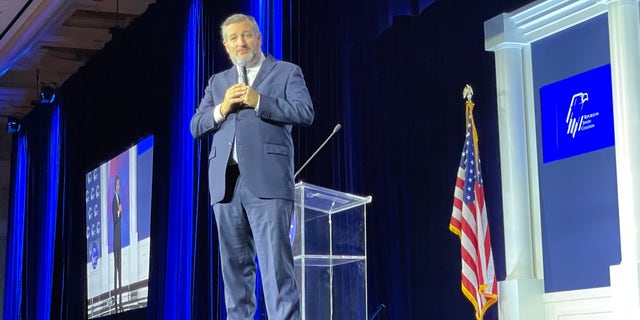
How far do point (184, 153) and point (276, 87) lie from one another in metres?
4.33

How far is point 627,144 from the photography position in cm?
437

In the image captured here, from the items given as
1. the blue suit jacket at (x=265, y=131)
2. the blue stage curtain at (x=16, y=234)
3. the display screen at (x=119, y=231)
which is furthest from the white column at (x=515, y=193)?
the blue stage curtain at (x=16, y=234)

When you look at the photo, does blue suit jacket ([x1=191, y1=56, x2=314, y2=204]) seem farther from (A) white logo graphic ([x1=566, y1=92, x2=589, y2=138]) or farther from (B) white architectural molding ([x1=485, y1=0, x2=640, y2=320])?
(A) white logo graphic ([x1=566, y1=92, x2=589, y2=138])

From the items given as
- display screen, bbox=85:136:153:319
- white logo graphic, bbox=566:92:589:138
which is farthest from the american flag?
display screen, bbox=85:136:153:319

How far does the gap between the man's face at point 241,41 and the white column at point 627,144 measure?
6.25ft

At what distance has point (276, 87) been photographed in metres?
3.36

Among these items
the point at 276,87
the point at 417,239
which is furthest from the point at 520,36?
the point at 276,87

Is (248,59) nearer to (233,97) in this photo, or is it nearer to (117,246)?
(233,97)

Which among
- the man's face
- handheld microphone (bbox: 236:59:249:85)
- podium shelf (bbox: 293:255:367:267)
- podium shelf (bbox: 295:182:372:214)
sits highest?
the man's face

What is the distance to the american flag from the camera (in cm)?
490

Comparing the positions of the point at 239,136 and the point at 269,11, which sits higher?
the point at 269,11

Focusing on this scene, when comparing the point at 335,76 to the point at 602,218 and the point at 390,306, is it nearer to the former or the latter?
the point at 390,306

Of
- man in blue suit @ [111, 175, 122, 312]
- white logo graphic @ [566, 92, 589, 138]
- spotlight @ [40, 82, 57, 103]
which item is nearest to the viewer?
white logo graphic @ [566, 92, 589, 138]

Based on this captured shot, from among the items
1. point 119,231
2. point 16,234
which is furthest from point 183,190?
point 16,234
